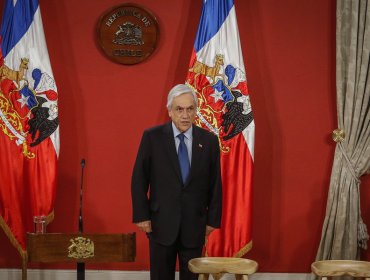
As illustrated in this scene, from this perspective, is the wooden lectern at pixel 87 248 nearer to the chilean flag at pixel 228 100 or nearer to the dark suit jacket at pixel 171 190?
the dark suit jacket at pixel 171 190

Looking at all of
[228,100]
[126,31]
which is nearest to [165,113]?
[228,100]

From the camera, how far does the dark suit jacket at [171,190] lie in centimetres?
325

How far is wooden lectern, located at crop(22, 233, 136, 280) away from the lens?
145 inches

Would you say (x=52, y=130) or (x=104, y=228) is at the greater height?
(x=52, y=130)

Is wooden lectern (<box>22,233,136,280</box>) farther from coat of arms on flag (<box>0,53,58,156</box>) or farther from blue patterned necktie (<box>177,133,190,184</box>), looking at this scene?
coat of arms on flag (<box>0,53,58,156</box>)

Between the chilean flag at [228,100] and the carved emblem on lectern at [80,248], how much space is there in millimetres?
1130

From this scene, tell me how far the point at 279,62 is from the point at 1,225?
252cm

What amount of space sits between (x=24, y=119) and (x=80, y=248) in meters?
1.21

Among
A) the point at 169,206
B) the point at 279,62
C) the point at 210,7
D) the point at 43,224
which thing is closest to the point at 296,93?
the point at 279,62

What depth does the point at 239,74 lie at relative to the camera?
14.6ft

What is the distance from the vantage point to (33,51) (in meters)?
4.38

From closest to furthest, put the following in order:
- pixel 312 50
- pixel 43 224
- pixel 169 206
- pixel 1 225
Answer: pixel 169 206 → pixel 43 224 → pixel 1 225 → pixel 312 50

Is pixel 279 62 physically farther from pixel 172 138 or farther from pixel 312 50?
pixel 172 138

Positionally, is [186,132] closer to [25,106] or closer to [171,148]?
[171,148]
